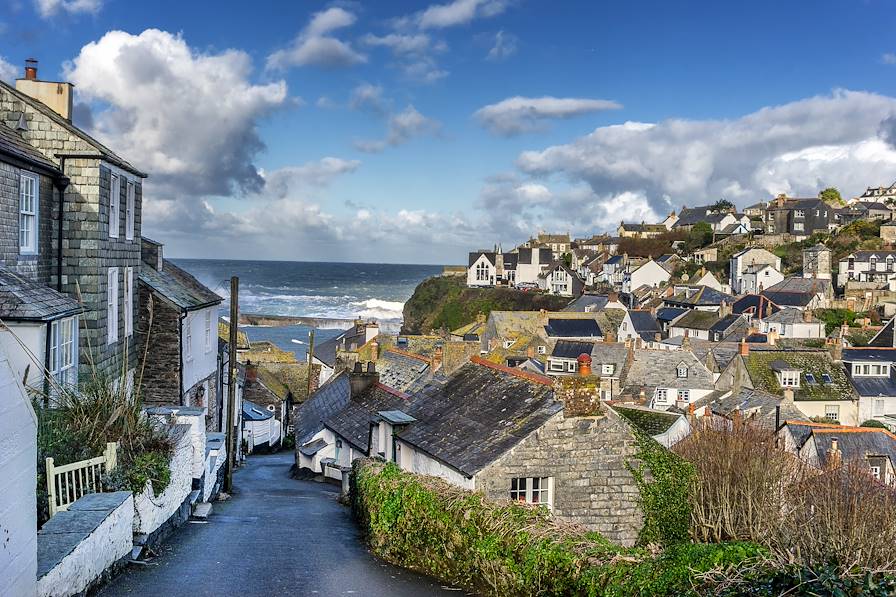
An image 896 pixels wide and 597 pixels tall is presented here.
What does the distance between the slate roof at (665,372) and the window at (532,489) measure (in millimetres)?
43807

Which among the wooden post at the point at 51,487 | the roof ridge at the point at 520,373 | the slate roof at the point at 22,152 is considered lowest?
the wooden post at the point at 51,487

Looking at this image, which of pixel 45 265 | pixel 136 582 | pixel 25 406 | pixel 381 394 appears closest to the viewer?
pixel 25 406

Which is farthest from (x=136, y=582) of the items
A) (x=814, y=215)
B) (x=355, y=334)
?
(x=814, y=215)

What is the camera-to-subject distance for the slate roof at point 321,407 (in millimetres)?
33812

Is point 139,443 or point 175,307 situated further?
point 175,307

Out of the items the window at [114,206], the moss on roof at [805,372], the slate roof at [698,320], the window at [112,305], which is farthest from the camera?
the slate roof at [698,320]

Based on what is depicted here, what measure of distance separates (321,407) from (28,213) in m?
20.1

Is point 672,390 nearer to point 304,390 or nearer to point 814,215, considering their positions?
point 304,390

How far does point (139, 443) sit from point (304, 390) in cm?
4195

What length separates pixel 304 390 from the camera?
54781mm

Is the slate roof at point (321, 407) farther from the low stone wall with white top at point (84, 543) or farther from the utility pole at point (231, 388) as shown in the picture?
the low stone wall with white top at point (84, 543)

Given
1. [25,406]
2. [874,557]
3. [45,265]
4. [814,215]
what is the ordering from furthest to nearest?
[814,215]
[45,265]
[874,557]
[25,406]

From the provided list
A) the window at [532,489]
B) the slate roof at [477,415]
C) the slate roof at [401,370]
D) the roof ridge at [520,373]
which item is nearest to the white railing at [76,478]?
the slate roof at [477,415]

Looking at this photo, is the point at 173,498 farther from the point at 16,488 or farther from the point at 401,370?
the point at 401,370
